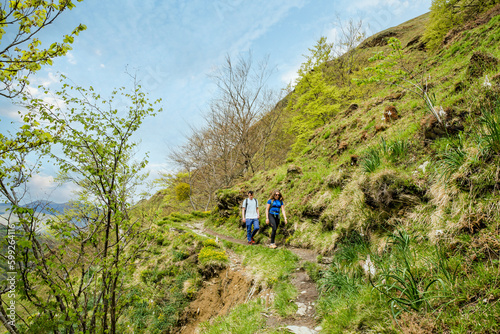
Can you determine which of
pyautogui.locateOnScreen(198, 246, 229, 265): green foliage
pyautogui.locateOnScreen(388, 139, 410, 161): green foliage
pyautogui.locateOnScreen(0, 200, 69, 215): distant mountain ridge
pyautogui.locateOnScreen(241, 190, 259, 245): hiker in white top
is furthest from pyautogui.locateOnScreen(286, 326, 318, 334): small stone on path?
pyautogui.locateOnScreen(241, 190, 259, 245): hiker in white top

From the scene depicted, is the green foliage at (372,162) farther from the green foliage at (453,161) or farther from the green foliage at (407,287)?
the green foliage at (407,287)

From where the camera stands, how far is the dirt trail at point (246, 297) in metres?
3.40

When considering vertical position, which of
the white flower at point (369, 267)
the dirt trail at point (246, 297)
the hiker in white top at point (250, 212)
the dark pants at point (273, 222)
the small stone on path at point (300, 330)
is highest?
the hiker in white top at point (250, 212)

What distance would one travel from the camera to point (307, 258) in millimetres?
5605

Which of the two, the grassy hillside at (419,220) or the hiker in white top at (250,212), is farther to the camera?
the hiker in white top at (250,212)

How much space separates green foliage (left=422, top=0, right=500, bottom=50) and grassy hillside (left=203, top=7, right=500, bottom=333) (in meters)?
11.7

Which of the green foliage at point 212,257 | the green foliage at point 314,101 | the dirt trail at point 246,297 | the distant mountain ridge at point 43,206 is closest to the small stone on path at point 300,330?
the dirt trail at point 246,297

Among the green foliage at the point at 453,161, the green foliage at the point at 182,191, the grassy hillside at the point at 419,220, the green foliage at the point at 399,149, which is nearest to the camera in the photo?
the grassy hillside at the point at 419,220

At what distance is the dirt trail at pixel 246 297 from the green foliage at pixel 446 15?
2191cm

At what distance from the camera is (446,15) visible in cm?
1717

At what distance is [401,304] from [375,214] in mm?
2394

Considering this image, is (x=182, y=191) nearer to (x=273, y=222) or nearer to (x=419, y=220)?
(x=273, y=222)

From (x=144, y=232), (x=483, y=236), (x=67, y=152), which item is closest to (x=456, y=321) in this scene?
(x=483, y=236)

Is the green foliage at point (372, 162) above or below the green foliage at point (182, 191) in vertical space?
below
